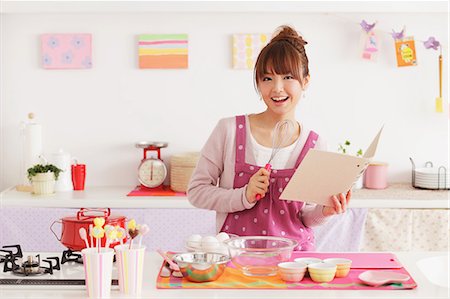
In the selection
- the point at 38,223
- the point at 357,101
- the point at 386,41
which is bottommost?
the point at 38,223

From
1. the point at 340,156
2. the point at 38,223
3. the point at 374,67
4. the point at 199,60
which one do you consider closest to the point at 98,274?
the point at 340,156

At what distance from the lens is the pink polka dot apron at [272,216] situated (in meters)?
2.41

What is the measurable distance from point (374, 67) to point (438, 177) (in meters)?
0.69

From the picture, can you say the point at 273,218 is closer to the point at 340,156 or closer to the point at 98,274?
the point at 340,156

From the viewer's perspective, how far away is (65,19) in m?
4.08

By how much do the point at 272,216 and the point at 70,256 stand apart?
2.10 ft

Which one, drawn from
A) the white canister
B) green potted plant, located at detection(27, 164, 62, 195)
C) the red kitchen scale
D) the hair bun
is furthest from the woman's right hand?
the white canister

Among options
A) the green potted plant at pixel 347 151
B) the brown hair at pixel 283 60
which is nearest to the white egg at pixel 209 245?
the brown hair at pixel 283 60

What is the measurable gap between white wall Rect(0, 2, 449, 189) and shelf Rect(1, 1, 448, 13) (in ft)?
0.22

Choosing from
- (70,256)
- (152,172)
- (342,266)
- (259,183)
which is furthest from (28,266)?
(152,172)

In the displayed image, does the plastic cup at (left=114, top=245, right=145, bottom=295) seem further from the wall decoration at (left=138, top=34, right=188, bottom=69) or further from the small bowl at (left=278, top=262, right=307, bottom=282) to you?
the wall decoration at (left=138, top=34, right=188, bottom=69)

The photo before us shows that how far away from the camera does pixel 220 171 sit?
99.5 inches

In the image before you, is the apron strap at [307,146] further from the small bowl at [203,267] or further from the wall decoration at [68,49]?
the wall decoration at [68,49]

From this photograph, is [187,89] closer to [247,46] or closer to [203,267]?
[247,46]
